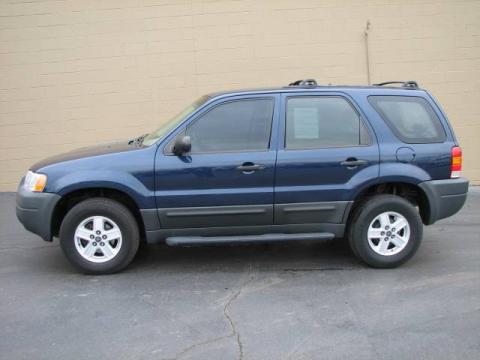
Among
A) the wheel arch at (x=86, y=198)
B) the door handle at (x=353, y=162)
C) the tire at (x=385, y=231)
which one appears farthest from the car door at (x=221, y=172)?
the tire at (x=385, y=231)

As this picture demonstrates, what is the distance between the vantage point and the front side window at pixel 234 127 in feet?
17.7

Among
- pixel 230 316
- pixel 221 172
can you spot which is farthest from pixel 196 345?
pixel 221 172

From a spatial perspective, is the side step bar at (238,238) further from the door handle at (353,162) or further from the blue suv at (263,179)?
the door handle at (353,162)

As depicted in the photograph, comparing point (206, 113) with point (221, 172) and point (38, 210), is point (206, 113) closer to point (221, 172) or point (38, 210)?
point (221, 172)

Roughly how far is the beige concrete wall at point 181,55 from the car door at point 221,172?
4.30 meters

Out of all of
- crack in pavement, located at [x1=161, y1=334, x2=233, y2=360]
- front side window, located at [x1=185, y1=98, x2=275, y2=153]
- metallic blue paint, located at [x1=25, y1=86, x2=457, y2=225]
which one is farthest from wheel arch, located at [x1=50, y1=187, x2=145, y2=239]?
crack in pavement, located at [x1=161, y1=334, x2=233, y2=360]

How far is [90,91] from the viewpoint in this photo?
31.6 feet

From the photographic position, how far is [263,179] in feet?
17.5

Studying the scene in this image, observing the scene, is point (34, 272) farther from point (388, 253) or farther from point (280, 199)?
point (388, 253)

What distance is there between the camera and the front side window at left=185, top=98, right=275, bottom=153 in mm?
5383

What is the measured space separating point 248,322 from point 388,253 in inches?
74.0

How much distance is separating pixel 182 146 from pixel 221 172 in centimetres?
44

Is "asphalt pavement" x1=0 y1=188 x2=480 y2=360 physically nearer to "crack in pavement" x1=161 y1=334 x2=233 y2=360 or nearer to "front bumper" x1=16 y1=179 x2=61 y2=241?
"crack in pavement" x1=161 y1=334 x2=233 y2=360

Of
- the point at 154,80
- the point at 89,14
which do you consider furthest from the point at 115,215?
the point at 89,14
